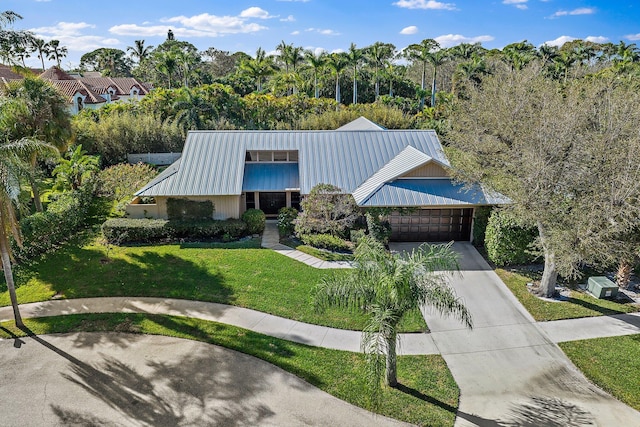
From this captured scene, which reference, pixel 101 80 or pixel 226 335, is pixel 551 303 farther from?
pixel 101 80

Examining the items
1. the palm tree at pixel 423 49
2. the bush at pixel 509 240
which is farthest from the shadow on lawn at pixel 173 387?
the palm tree at pixel 423 49

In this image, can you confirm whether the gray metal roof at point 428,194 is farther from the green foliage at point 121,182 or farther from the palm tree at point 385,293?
the green foliage at point 121,182

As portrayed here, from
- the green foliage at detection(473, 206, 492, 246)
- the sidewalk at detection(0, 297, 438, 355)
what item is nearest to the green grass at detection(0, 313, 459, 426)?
the sidewalk at detection(0, 297, 438, 355)

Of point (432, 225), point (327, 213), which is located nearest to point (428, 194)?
point (432, 225)

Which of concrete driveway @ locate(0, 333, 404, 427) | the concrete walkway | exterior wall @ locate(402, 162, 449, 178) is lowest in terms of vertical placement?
concrete driveway @ locate(0, 333, 404, 427)

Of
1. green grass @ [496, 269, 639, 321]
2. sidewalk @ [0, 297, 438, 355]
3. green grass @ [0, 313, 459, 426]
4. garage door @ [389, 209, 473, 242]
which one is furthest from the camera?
garage door @ [389, 209, 473, 242]

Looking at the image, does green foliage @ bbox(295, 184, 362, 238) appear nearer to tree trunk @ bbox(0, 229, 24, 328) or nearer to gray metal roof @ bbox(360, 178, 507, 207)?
gray metal roof @ bbox(360, 178, 507, 207)

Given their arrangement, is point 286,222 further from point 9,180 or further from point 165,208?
point 9,180

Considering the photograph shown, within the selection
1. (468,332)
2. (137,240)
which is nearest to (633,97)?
(468,332)
